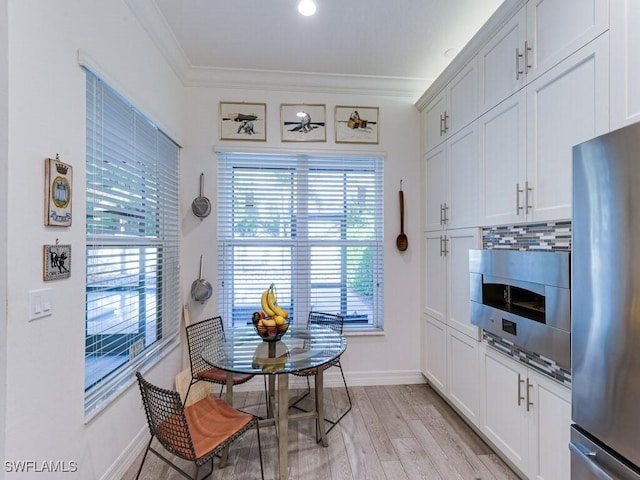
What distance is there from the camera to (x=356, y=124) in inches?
Result: 123

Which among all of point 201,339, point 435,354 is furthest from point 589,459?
point 201,339

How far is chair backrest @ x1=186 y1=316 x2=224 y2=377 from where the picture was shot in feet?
7.51

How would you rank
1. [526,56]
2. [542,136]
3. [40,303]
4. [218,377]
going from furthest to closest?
[218,377]
[526,56]
[542,136]
[40,303]

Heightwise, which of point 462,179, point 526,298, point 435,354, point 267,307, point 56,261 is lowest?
point 435,354

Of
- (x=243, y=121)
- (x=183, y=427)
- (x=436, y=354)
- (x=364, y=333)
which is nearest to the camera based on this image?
(x=183, y=427)

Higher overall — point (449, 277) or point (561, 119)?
point (561, 119)

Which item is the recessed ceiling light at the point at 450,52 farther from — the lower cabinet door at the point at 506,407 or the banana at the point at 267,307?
the banana at the point at 267,307

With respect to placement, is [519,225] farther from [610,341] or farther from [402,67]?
[402,67]

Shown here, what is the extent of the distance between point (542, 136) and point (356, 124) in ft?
5.90

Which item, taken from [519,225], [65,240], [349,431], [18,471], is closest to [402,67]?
[519,225]

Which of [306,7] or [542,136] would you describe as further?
[306,7]

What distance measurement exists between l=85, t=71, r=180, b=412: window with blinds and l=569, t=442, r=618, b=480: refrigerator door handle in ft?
7.28

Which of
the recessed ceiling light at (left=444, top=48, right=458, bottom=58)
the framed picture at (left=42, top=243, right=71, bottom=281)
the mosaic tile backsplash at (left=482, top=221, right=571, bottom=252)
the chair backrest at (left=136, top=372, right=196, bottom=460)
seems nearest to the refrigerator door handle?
the mosaic tile backsplash at (left=482, top=221, right=571, bottom=252)

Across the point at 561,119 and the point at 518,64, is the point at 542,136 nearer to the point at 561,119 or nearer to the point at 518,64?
the point at 561,119
